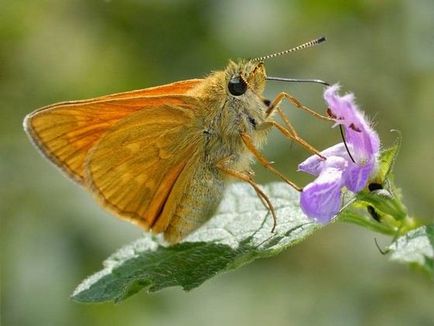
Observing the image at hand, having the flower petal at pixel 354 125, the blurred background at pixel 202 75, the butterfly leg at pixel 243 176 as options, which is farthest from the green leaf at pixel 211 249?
the blurred background at pixel 202 75

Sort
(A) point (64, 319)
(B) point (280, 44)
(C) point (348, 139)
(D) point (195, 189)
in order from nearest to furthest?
(C) point (348, 139)
(D) point (195, 189)
(A) point (64, 319)
(B) point (280, 44)

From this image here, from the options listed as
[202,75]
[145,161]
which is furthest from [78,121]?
[202,75]

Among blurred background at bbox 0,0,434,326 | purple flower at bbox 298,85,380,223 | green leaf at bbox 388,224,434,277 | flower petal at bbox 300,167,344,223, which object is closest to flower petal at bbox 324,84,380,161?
purple flower at bbox 298,85,380,223

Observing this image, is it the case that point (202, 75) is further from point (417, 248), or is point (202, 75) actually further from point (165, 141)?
point (417, 248)

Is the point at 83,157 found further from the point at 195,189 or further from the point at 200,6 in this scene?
the point at 200,6

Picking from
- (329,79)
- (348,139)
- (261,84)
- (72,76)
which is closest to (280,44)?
(329,79)

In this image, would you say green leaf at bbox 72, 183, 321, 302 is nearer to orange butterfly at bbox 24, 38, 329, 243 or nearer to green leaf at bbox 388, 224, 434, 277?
orange butterfly at bbox 24, 38, 329, 243
